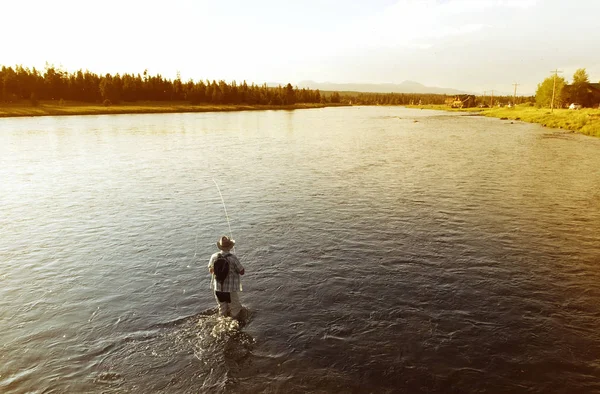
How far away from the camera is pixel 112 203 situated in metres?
25.3

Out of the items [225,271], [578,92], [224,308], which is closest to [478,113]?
[578,92]

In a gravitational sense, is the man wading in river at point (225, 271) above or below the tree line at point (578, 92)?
below

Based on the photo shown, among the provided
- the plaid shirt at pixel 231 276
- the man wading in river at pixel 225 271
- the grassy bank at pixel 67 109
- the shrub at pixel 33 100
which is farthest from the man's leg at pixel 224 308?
the shrub at pixel 33 100

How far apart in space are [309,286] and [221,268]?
396 cm

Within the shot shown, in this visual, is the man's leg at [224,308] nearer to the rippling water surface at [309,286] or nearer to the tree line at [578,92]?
the rippling water surface at [309,286]

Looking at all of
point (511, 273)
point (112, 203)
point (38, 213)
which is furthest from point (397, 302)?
point (38, 213)

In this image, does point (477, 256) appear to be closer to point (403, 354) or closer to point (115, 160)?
point (403, 354)

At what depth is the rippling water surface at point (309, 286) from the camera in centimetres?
953

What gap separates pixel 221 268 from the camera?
11.1 metres

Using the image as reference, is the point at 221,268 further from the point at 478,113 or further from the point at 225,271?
the point at 478,113

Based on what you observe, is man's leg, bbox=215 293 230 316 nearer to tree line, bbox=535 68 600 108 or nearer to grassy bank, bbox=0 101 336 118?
grassy bank, bbox=0 101 336 118

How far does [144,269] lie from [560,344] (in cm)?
1416

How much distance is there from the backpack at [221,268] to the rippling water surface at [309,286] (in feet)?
4.98

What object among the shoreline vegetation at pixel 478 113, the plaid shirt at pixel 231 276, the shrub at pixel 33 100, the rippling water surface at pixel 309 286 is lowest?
the rippling water surface at pixel 309 286
